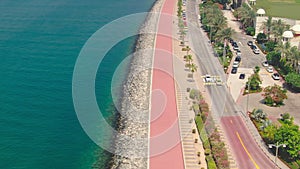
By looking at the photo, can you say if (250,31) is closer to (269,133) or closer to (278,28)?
(278,28)

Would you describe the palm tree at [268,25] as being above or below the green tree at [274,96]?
above

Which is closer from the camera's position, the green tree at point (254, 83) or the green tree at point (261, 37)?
the green tree at point (254, 83)

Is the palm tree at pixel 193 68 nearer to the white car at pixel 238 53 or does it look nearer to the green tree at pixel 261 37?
the white car at pixel 238 53

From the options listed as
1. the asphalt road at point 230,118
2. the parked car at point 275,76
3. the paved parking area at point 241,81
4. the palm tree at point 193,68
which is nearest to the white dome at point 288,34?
the paved parking area at point 241,81

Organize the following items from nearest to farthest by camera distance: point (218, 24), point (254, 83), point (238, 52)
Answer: point (254, 83) → point (238, 52) → point (218, 24)

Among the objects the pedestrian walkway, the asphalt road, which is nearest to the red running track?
the pedestrian walkway

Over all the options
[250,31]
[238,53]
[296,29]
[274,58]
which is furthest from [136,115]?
[250,31]

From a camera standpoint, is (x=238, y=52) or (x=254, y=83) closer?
(x=254, y=83)
